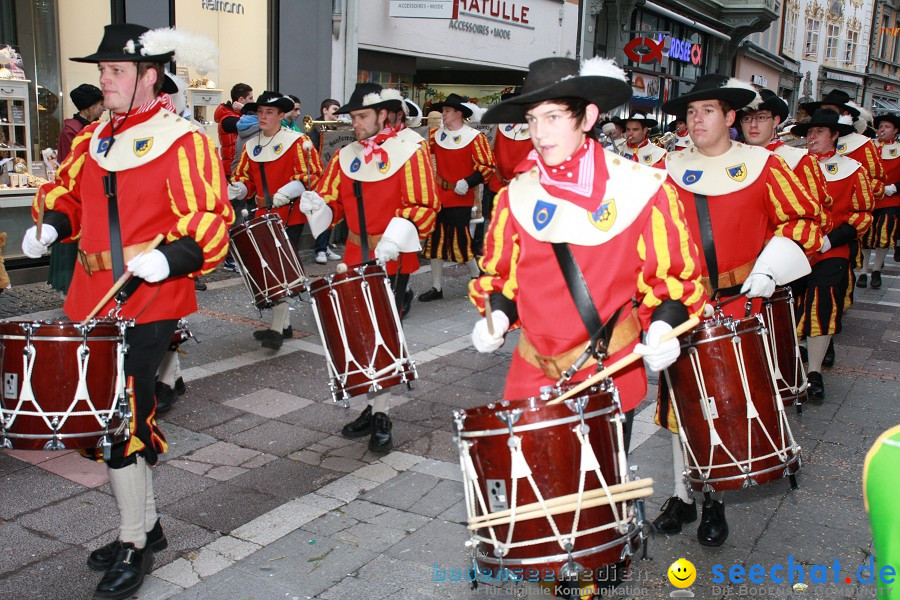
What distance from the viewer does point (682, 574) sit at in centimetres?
370

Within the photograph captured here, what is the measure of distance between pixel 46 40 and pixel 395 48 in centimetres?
677

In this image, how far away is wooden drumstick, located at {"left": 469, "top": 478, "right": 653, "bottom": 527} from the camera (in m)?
2.56

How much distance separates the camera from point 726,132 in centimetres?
454

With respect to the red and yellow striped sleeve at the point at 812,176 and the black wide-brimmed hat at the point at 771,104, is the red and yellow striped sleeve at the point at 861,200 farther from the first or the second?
the red and yellow striped sleeve at the point at 812,176

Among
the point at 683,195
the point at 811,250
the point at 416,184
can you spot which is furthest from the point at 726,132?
the point at 416,184

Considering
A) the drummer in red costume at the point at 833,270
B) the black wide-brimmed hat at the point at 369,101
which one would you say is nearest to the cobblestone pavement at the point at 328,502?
the drummer in red costume at the point at 833,270

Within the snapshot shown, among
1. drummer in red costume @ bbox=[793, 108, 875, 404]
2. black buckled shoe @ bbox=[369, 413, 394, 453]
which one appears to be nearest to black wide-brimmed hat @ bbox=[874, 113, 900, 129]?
drummer in red costume @ bbox=[793, 108, 875, 404]

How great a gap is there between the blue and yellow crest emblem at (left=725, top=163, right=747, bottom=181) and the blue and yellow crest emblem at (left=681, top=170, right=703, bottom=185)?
0.45 feet

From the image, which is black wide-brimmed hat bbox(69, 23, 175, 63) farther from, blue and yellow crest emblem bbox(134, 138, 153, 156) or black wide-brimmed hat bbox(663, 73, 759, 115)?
black wide-brimmed hat bbox(663, 73, 759, 115)

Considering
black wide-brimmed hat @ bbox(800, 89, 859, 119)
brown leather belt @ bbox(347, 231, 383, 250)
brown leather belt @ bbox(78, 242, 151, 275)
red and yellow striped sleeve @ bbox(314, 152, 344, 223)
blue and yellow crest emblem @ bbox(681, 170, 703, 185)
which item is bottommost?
brown leather belt @ bbox(347, 231, 383, 250)

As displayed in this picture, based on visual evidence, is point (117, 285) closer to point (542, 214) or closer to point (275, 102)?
point (542, 214)

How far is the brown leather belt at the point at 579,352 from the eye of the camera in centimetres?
302

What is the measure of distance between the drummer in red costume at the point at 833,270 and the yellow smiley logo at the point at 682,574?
3129 mm

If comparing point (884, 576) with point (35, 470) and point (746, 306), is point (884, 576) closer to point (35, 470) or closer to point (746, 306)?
point (746, 306)
